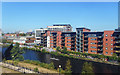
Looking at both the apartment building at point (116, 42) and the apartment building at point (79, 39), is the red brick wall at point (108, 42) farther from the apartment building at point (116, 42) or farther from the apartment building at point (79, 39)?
the apartment building at point (79, 39)

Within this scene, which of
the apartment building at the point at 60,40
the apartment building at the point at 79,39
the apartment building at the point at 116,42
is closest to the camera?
the apartment building at the point at 116,42

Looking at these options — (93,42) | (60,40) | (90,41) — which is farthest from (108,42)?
(60,40)

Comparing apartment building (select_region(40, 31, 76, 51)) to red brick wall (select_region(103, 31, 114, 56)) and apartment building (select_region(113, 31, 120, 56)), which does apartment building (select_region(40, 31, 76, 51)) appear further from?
apartment building (select_region(113, 31, 120, 56))

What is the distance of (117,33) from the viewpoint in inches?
375

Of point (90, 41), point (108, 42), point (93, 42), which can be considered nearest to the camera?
point (108, 42)

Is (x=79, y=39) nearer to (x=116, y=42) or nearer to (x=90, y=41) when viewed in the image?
(x=90, y=41)

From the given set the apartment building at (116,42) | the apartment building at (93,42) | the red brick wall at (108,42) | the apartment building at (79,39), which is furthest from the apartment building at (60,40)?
the apartment building at (116,42)

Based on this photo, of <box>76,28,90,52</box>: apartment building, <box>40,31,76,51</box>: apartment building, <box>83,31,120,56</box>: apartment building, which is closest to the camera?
<box>83,31,120,56</box>: apartment building

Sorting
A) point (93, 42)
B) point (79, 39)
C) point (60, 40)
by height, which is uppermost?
point (79, 39)

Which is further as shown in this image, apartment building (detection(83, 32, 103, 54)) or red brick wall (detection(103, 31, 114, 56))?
apartment building (detection(83, 32, 103, 54))

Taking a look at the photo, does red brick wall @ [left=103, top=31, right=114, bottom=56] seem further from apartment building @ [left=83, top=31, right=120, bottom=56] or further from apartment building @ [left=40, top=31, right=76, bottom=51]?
apartment building @ [left=40, top=31, right=76, bottom=51]

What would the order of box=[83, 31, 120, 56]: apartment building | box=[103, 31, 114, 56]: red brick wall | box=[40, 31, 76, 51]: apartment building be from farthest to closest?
1. box=[40, 31, 76, 51]: apartment building
2. box=[103, 31, 114, 56]: red brick wall
3. box=[83, 31, 120, 56]: apartment building

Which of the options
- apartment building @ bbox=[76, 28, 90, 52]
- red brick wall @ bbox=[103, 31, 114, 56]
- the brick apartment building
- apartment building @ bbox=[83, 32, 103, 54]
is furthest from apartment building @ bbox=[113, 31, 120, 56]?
apartment building @ bbox=[76, 28, 90, 52]

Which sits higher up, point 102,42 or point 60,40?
point 60,40
